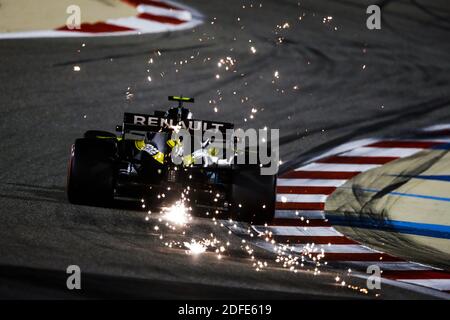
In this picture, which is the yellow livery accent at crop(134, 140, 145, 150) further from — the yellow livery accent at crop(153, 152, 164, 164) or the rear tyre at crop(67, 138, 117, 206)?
the rear tyre at crop(67, 138, 117, 206)

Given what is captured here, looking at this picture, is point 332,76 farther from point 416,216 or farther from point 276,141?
point 416,216

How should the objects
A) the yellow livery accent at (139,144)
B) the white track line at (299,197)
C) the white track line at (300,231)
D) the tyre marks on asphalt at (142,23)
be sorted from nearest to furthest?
the white track line at (300,231) < the yellow livery accent at (139,144) < the white track line at (299,197) < the tyre marks on asphalt at (142,23)

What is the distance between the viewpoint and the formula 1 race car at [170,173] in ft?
27.5

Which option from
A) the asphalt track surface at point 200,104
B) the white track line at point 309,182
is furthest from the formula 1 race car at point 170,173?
the white track line at point 309,182

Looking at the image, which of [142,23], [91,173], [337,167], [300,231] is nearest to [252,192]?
[300,231]

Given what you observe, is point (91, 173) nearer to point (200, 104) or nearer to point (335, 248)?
point (335, 248)

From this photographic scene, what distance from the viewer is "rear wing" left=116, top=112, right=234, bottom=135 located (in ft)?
28.7

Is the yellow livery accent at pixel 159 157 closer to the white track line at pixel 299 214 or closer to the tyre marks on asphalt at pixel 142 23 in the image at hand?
the white track line at pixel 299 214

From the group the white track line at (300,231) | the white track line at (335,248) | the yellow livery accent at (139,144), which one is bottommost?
the white track line at (335,248)

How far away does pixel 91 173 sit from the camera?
8344 millimetres

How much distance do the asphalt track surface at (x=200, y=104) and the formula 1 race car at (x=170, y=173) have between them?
255 mm

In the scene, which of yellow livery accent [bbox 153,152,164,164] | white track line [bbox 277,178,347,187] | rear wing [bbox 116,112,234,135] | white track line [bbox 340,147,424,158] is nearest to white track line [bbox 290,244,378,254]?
rear wing [bbox 116,112,234,135]

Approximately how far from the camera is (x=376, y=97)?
13.7m
